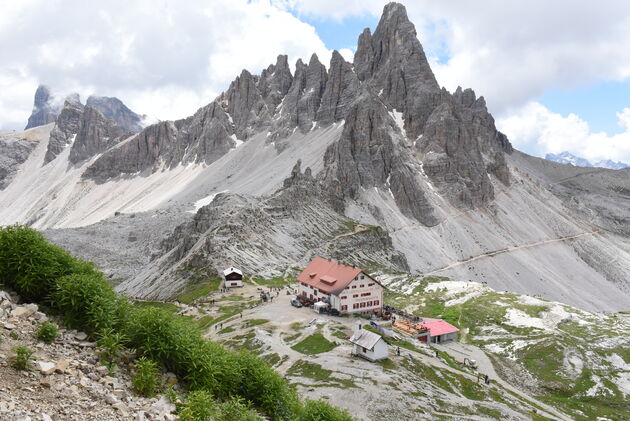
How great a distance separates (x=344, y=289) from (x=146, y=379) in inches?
2259

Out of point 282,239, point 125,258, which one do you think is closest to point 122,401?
point 282,239

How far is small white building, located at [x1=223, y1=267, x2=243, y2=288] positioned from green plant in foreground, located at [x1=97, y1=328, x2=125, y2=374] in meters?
74.2

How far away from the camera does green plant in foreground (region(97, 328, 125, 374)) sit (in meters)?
15.8

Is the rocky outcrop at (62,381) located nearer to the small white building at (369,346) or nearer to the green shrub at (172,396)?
the green shrub at (172,396)

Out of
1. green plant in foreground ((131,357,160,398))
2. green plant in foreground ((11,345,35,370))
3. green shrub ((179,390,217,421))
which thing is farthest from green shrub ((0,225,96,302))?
green shrub ((179,390,217,421))

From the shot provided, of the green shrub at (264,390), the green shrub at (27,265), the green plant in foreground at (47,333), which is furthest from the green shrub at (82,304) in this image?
the green shrub at (264,390)

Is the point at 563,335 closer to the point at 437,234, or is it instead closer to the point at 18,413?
the point at 18,413

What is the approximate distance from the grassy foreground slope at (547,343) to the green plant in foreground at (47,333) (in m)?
63.2

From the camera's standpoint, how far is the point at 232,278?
90.4 m

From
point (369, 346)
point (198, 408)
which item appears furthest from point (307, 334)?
point (198, 408)

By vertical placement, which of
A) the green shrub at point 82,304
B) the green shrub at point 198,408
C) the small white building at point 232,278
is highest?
the green shrub at point 82,304

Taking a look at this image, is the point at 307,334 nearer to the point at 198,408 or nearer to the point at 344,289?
the point at 344,289

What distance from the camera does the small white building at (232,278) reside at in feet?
294

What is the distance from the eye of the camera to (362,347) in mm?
52438
